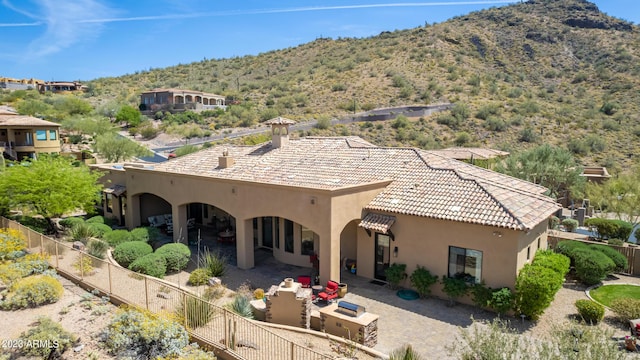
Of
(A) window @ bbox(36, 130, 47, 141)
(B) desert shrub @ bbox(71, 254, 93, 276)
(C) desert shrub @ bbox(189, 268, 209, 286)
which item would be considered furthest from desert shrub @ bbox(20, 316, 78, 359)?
(A) window @ bbox(36, 130, 47, 141)

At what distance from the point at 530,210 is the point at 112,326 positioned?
1559 centimetres

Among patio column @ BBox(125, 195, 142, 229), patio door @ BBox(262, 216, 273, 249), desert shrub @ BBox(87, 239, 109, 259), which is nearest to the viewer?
desert shrub @ BBox(87, 239, 109, 259)

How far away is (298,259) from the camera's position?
21.2 metres

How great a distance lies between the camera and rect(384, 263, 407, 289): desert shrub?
17633mm

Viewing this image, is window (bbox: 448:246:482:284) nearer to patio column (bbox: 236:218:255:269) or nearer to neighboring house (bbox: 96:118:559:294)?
neighboring house (bbox: 96:118:559:294)

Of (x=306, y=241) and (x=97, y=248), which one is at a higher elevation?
(x=306, y=241)

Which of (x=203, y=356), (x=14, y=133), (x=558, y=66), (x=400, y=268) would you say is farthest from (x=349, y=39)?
(x=203, y=356)

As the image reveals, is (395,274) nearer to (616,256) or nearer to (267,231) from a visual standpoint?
(267,231)

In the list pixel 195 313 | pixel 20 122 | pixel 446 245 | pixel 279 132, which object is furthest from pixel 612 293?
pixel 20 122

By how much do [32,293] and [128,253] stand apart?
564cm

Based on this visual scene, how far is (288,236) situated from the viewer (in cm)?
2166

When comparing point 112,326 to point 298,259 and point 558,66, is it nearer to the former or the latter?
point 298,259

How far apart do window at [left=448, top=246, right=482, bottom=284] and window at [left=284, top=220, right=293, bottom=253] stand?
821cm

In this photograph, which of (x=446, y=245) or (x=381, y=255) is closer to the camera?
(x=446, y=245)
